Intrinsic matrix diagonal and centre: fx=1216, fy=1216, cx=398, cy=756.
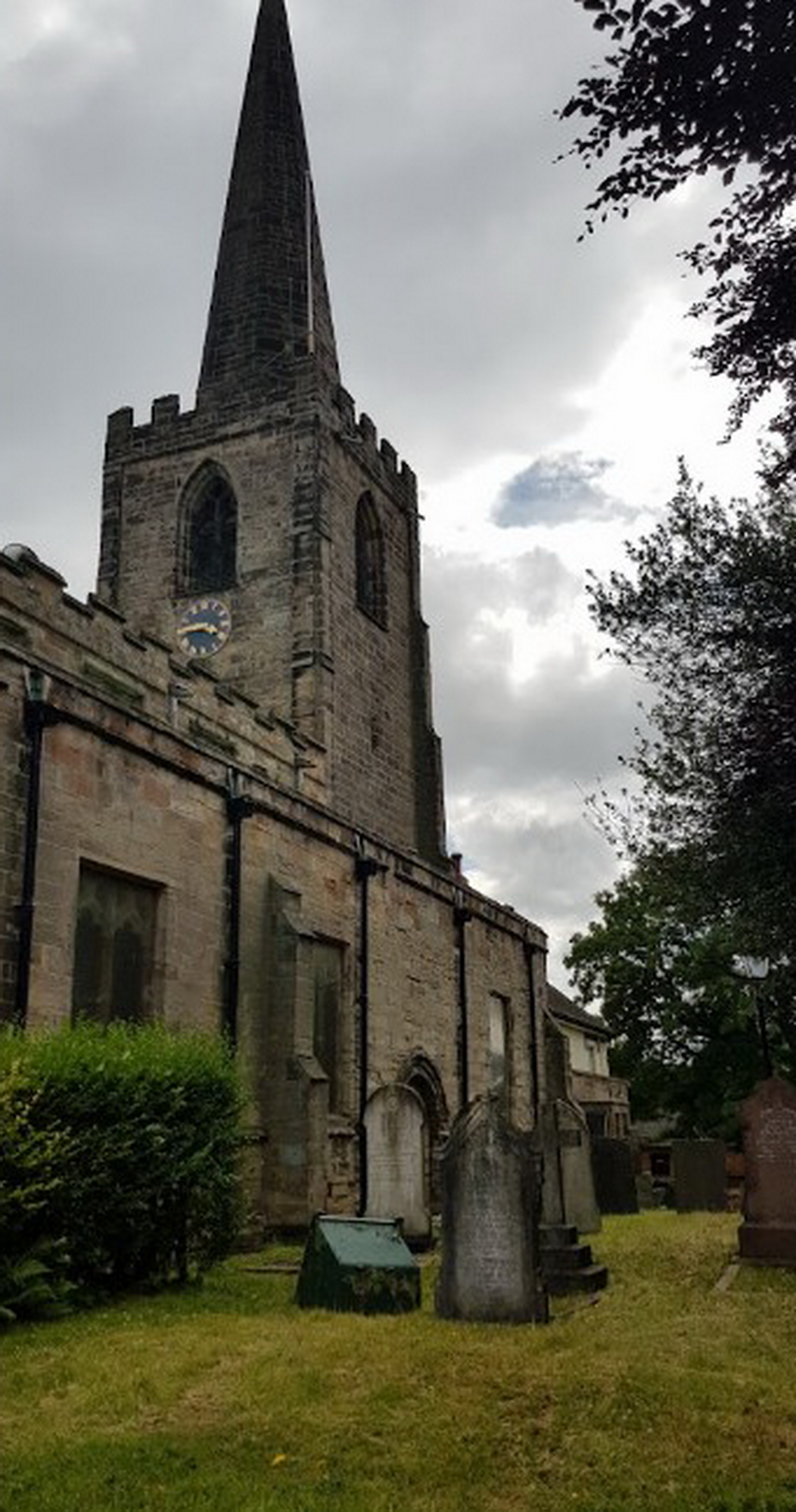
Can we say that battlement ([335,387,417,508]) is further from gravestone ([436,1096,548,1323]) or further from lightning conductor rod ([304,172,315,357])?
gravestone ([436,1096,548,1323])

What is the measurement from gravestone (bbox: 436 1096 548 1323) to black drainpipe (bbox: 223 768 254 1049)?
5531mm

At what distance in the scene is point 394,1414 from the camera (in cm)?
580

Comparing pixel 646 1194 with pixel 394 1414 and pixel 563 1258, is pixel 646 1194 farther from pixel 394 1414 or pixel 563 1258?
pixel 394 1414

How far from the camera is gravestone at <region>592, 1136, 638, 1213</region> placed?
69.4 ft

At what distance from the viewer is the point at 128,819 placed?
43.5 ft

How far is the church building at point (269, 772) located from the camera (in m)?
12.6

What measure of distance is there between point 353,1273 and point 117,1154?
1.95 meters

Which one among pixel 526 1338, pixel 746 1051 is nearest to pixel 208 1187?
pixel 526 1338

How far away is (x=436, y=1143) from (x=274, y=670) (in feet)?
36.1

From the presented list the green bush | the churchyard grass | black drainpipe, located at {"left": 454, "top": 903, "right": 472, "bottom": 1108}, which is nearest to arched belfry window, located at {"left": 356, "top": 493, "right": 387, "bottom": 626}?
black drainpipe, located at {"left": 454, "top": 903, "right": 472, "bottom": 1108}

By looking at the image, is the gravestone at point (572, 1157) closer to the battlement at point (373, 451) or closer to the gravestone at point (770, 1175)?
the gravestone at point (770, 1175)

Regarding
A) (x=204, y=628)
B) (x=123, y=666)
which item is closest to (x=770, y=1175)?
(x=123, y=666)

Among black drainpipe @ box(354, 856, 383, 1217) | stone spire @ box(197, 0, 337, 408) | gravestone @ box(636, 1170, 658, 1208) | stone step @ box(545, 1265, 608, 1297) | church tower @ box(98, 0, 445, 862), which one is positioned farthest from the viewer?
stone spire @ box(197, 0, 337, 408)

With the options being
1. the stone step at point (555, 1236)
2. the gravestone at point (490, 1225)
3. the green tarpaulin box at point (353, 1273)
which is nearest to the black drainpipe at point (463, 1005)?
the stone step at point (555, 1236)
